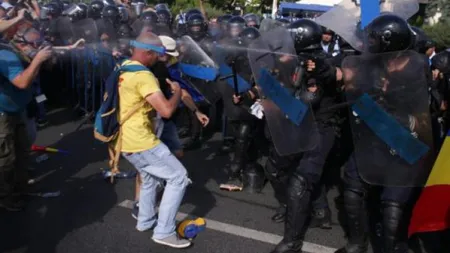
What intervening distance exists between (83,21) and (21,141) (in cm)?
325

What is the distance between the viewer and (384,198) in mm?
Answer: 3348

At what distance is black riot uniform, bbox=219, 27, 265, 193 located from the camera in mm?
4969

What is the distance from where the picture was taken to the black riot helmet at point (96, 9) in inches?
332

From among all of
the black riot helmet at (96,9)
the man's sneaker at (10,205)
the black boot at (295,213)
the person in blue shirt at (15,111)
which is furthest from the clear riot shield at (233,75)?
the black riot helmet at (96,9)

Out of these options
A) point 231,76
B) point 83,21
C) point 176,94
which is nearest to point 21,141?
point 176,94

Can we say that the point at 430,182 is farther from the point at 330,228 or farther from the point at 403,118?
the point at 330,228

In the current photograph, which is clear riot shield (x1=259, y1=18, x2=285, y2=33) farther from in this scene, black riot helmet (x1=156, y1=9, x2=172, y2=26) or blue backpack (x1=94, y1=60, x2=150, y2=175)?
black riot helmet (x1=156, y1=9, x2=172, y2=26)

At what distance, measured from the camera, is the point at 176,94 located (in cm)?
369

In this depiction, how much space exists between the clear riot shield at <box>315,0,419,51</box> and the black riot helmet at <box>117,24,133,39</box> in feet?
13.8

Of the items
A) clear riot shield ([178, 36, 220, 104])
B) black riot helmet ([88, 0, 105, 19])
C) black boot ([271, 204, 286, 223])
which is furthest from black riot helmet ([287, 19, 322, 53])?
black riot helmet ([88, 0, 105, 19])

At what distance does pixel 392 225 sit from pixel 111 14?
6.43 meters

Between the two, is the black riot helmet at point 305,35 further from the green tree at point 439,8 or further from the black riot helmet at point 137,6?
the green tree at point 439,8

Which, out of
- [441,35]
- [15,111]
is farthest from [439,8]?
[15,111]

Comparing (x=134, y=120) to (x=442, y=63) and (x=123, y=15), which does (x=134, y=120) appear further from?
(x=123, y=15)
